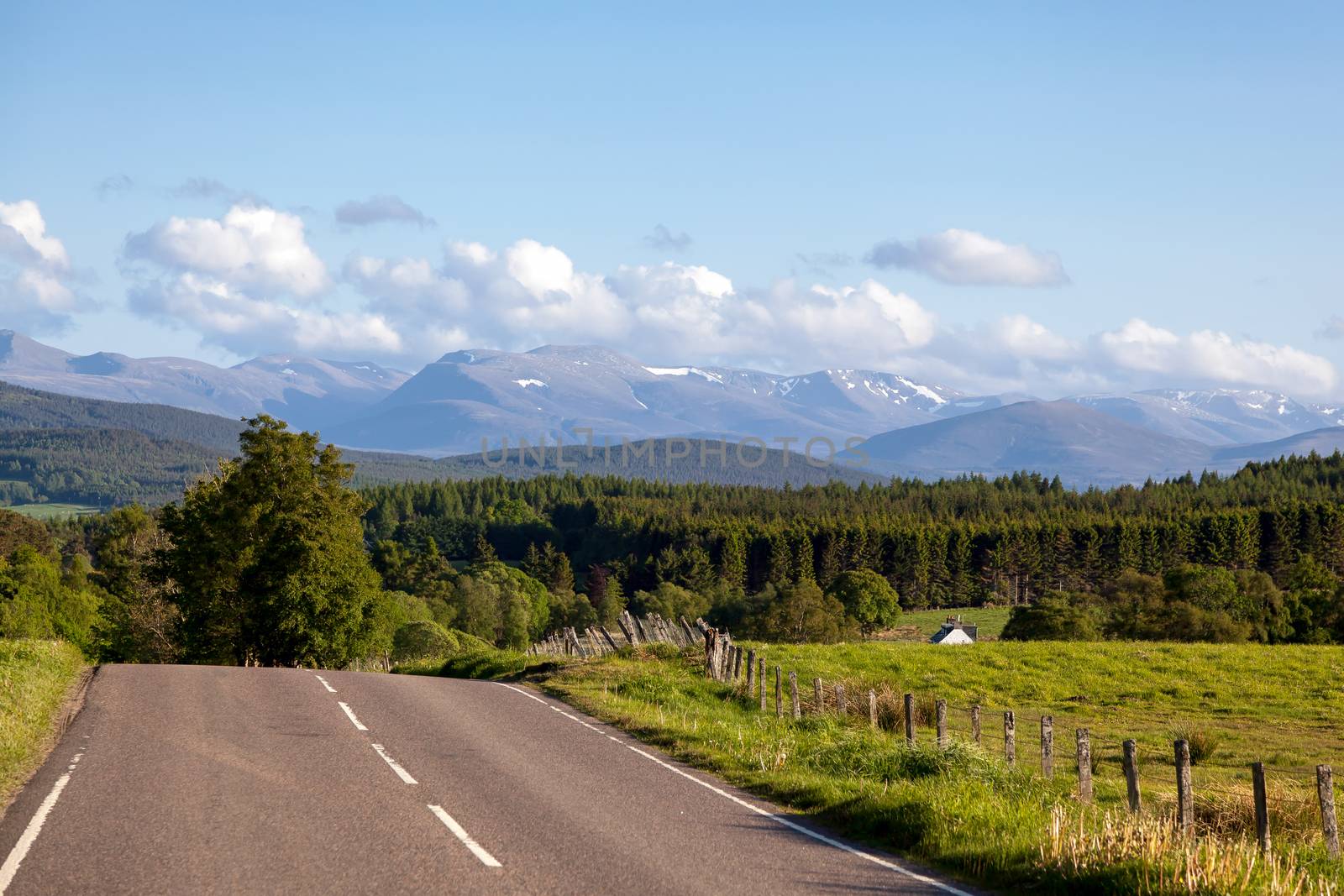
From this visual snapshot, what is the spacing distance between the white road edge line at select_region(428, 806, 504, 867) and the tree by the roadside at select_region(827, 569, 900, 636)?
4582 inches

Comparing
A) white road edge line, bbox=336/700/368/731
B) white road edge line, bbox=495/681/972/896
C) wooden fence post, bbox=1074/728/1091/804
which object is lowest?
white road edge line, bbox=336/700/368/731

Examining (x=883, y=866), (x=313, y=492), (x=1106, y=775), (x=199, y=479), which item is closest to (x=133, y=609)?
(x=199, y=479)

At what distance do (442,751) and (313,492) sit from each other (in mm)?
37201

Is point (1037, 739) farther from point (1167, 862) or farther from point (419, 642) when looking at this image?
point (419, 642)

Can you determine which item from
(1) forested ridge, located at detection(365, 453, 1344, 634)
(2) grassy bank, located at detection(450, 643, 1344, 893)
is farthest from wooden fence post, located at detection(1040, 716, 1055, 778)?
(1) forested ridge, located at detection(365, 453, 1344, 634)

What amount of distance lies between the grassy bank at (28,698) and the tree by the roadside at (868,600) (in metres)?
104

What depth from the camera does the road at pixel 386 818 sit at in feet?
38.8

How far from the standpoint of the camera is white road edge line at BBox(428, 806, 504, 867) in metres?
12.4

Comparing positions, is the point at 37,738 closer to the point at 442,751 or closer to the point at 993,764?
the point at 442,751

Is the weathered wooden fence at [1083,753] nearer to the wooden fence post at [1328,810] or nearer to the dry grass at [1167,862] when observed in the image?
the wooden fence post at [1328,810]

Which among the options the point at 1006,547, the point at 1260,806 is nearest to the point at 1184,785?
the point at 1260,806

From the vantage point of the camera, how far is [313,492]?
5497cm

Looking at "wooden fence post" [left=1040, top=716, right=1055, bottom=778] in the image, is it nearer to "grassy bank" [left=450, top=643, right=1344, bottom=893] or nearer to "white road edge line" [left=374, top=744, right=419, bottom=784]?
"grassy bank" [left=450, top=643, right=1344, bottom=893]

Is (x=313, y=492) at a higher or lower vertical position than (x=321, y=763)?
higher
